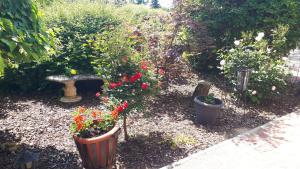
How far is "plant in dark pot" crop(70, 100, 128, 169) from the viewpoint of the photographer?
2959 mm

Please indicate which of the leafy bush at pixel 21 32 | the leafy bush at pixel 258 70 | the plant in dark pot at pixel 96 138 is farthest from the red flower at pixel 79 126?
the leafy bush at pixel 258 70

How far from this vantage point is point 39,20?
340cm

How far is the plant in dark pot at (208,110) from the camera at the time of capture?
440 centimetres

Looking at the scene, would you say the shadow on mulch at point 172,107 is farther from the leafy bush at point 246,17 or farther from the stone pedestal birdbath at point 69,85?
the leafy bush at point 246,17

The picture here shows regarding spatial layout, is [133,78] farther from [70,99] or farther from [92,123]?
[70,99]

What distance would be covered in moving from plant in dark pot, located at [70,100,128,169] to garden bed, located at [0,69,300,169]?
338 mm

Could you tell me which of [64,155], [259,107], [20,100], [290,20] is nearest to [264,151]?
[259,107]

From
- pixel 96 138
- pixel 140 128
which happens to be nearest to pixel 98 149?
pixel 96 138

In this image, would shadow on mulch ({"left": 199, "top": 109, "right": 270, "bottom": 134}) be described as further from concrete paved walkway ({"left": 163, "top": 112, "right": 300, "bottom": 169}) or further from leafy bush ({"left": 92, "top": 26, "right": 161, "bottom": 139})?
leafy bush ({"left": 92, "top": 26, "right": 161, "bottom": 139})

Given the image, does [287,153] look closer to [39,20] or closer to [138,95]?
[138,95]

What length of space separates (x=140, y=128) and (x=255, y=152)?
1.77m

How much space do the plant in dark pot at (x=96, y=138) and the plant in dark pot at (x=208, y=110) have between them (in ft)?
5.73

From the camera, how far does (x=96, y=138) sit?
115 inches

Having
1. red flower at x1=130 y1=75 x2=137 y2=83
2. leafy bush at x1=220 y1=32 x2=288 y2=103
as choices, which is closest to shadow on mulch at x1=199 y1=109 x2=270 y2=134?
leafy bush at x1=220 y1=32 x2=288 y2=103
